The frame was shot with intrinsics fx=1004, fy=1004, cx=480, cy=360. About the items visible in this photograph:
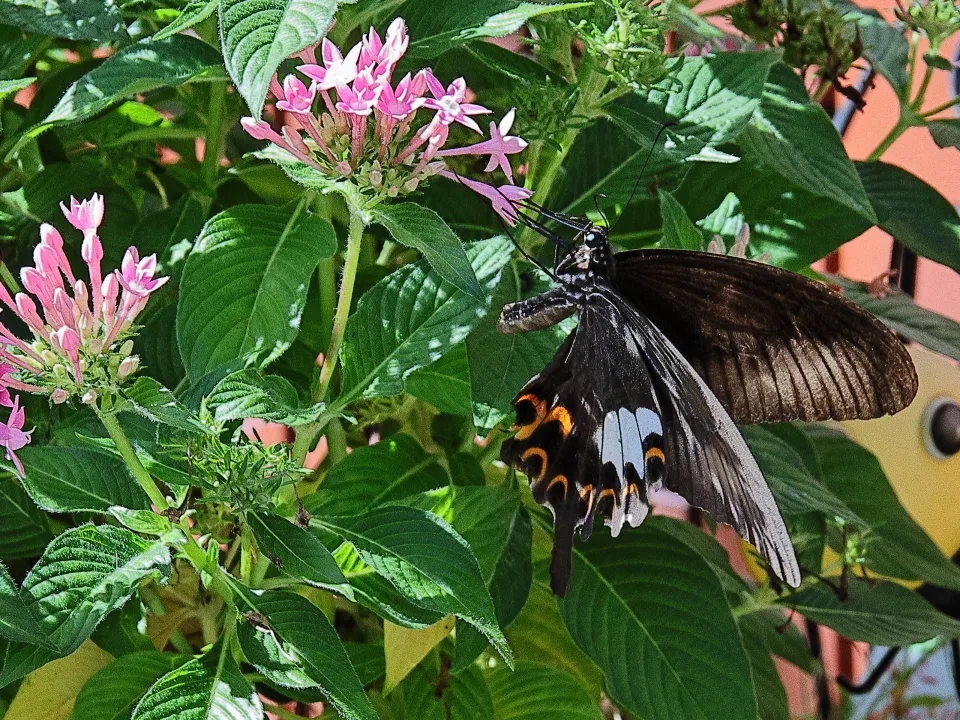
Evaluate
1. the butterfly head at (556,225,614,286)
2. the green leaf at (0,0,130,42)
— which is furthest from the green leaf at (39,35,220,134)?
the butterfly head at (556,225,614,286)

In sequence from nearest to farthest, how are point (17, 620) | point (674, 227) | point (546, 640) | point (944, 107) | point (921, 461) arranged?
1. point (17, 620)
2. point (674, 227)
3. point (546, 640)
4. point (944, 107)
5. point (921, 461)

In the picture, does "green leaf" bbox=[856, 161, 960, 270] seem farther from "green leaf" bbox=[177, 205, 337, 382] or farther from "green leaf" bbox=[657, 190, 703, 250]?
"green leaf" bbox=[177, 205, 337, 382]

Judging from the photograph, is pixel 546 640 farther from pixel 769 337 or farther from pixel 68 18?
pixel 68 18

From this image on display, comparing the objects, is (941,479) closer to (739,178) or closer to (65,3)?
(739,178)

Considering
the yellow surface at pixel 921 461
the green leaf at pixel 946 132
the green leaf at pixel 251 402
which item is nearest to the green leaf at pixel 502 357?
the green leaf at pixel 251 402

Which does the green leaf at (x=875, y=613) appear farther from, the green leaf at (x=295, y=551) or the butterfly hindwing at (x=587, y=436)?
the green leaf at (x=295, y=551)


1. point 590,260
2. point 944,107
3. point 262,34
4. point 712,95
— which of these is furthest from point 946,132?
point 262,34
